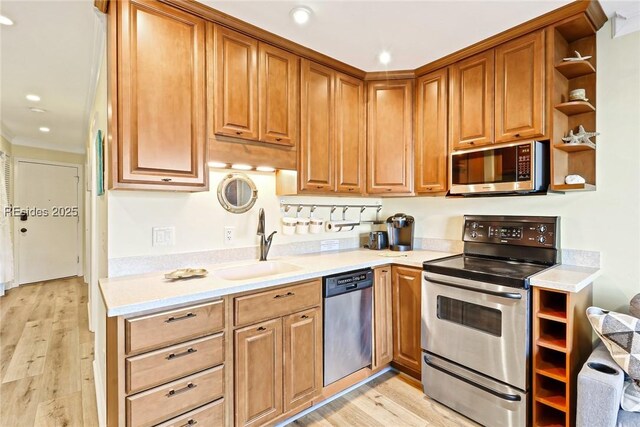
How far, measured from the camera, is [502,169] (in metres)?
2.14

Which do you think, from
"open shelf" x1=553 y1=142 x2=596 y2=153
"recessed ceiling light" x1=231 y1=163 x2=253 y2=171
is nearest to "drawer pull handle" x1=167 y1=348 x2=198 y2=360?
"recessed ceiling light" x1=231 y1=163 x2=253 y2=171

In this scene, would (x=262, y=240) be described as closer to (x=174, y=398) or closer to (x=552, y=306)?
(x=174, y=398)

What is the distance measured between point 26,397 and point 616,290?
4075 mm

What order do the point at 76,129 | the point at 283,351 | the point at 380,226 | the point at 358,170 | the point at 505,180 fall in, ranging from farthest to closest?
1. the point at 76,129
2. the point at 380,226
3. the point at 358,170
4. the point at 505,180
5. the point at 283,351

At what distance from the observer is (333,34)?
214 cm

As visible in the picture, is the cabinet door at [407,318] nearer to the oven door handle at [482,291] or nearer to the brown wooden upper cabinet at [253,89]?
the oven door handle at [482,291]

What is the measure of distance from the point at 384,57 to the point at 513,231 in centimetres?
165

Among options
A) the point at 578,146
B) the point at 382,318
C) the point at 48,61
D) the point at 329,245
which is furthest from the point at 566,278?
the point at 48,61

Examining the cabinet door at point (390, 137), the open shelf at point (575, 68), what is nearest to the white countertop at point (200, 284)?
the cabinet door at point (390, 137)

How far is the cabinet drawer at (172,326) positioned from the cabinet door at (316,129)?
1130 millimetres

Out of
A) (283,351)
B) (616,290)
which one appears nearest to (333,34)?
(283,351)

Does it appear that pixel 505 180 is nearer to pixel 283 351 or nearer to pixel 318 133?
pixel 318 133

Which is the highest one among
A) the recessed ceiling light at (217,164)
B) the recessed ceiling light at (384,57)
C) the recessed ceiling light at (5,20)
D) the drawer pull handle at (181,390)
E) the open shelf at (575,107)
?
the recessed ceiling light at (384,57)

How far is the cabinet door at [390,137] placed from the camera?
2756 mm
